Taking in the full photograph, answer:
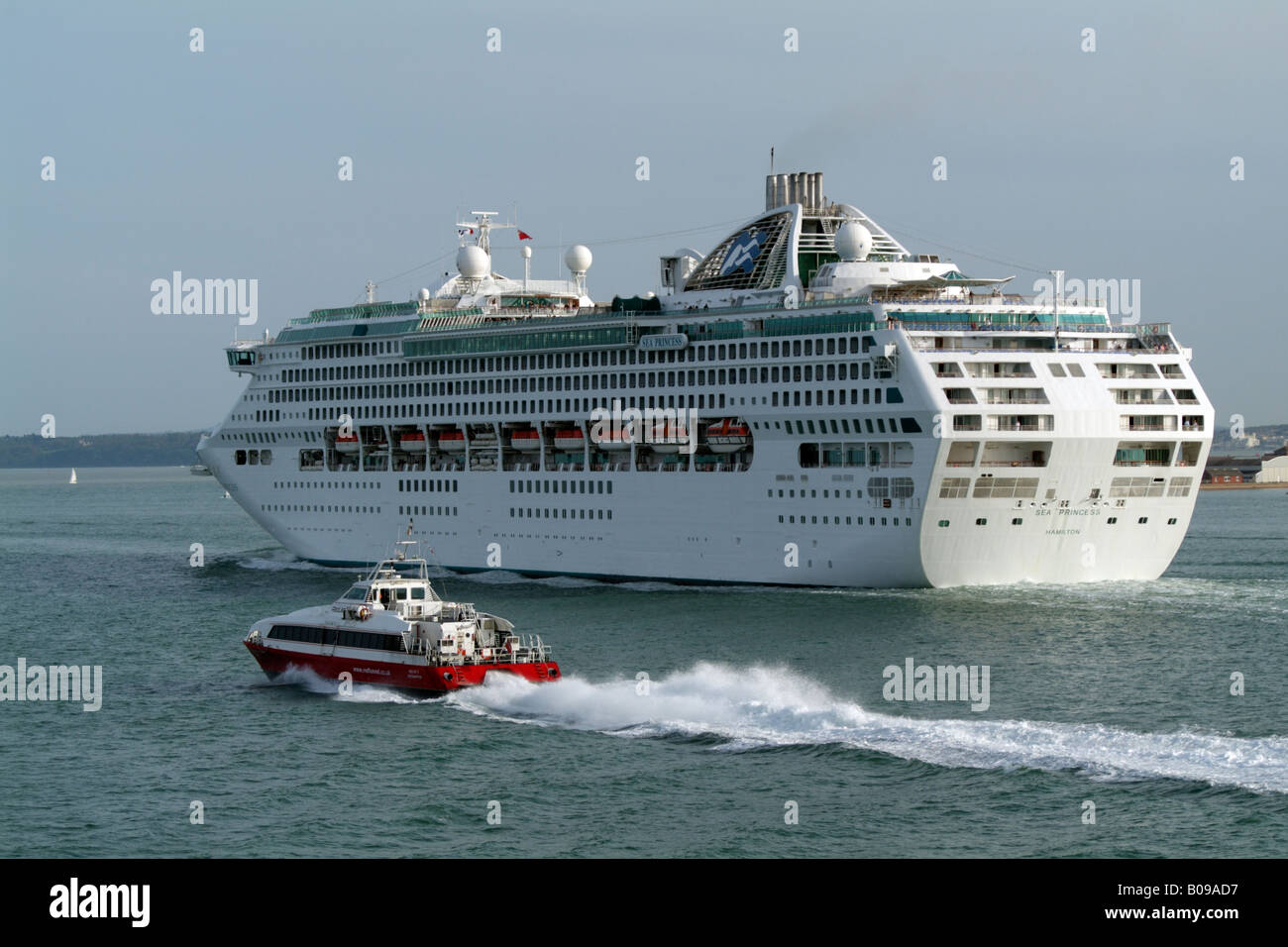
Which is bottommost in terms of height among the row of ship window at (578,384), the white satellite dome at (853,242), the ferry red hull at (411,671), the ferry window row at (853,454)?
the ferry red hull at (411,671)

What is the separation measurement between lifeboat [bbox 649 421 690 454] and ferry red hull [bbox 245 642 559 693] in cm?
3015

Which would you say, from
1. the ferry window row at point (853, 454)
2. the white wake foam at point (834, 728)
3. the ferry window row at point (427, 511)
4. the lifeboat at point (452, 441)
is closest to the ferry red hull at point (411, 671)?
the white wake foam at point (834, 728)

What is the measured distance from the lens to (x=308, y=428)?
96.4 m

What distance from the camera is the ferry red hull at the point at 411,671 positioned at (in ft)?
156

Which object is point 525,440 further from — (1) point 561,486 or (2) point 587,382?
(2) point 587,382

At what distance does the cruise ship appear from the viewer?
220 feet

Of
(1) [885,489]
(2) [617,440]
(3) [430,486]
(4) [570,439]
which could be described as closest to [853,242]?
(1) [885,489]

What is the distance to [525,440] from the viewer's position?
85.6 metres

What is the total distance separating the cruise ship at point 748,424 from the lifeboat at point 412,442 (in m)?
0.19

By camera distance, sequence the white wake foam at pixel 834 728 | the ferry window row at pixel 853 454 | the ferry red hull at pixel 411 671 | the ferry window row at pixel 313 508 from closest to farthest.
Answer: the white wake foam at pixel 834 728
the ferry red hull at pixel 411 671
the ferry window row at pixel 853 454
the ferry window row at pixel 313 508

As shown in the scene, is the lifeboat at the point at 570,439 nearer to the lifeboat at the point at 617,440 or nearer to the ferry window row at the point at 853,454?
the lifeboat at the point at 617,440
